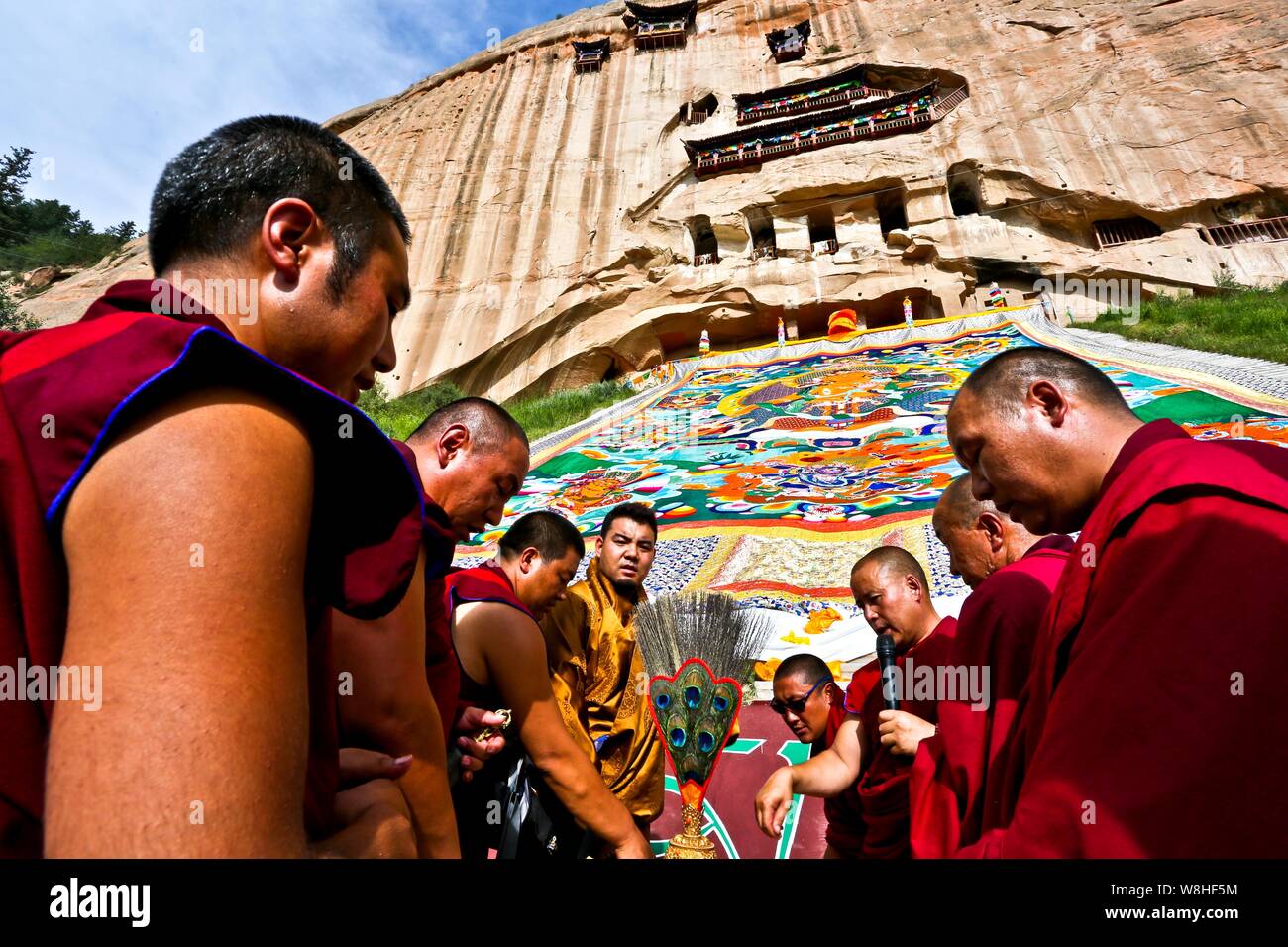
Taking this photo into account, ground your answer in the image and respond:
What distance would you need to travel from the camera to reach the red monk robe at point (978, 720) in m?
1.40

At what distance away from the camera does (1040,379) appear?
1.49 meters

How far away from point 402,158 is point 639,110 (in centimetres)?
730

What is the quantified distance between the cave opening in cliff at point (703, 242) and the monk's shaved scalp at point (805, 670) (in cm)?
1416

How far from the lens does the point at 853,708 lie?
242cm

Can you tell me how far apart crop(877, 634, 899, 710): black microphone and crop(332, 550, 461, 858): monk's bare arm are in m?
1.32

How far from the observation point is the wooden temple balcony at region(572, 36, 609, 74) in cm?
2161

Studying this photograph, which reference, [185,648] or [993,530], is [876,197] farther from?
[185,648]

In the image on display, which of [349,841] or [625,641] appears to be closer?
[349,841]

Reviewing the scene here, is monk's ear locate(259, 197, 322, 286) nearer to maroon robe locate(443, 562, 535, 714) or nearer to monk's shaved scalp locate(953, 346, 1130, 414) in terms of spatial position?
maroon robe locate(443, 562, 535, 714)

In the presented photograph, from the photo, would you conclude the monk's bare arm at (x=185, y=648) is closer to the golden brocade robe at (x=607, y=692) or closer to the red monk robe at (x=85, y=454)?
the red monk robe at (x=85, y=454)

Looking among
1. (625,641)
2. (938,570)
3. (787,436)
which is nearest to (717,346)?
(787,436)

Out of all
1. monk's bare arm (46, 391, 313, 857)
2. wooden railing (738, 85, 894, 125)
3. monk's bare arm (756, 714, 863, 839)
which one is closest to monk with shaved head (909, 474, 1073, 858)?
monk's bare arm (756, 714, 863, 839)

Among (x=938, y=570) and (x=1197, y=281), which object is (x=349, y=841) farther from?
(x=1197, y=281)

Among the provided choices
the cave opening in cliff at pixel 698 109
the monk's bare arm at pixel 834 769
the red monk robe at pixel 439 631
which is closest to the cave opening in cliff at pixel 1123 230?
the cave opening in cliff at pixel 698 109
